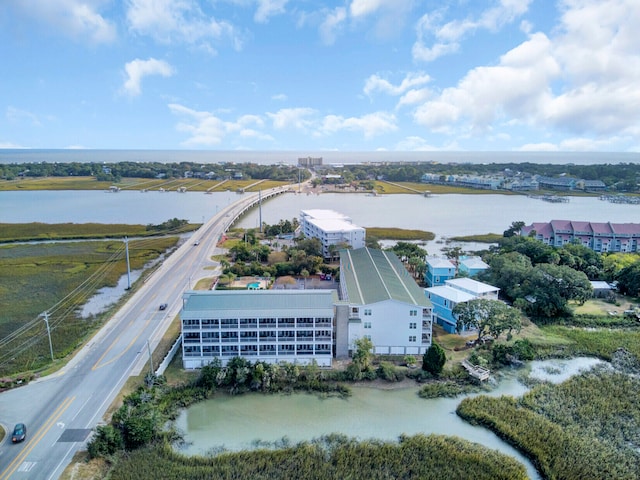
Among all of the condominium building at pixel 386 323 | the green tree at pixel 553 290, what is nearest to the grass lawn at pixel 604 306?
the green tree at pixel 553 290

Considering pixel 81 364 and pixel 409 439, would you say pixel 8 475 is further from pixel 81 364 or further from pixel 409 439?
pixel 409 439

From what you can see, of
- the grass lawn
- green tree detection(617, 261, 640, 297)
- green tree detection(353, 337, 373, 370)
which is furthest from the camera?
green tree detection(617, 261, 640, 297)

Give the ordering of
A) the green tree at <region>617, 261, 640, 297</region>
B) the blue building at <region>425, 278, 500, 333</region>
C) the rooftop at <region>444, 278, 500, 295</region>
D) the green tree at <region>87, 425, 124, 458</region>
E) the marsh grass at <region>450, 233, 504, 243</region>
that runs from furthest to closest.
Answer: the marsh grass at <region>450, 233, 504, 243</region> → the green tree at <region>617, 261, 640, 297</region> → the rooftop at <region>444, 278, 500, 295</region> → the blue building at <region>425, 278, 500, 333</region> → the green tree at <region>87, 425, 124, 458</region>

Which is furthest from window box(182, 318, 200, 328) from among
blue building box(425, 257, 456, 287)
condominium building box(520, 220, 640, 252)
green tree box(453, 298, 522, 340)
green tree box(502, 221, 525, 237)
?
green tree box(502, 221, 525, 237)

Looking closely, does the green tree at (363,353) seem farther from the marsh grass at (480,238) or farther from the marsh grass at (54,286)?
the marsh grass at (480,238)

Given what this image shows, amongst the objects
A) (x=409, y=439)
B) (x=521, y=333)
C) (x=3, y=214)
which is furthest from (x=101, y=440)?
(x=3, y=214)

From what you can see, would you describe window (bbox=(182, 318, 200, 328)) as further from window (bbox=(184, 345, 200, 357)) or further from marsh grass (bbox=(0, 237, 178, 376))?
marsh grass (bbox=(0, 237, 178, 376))
